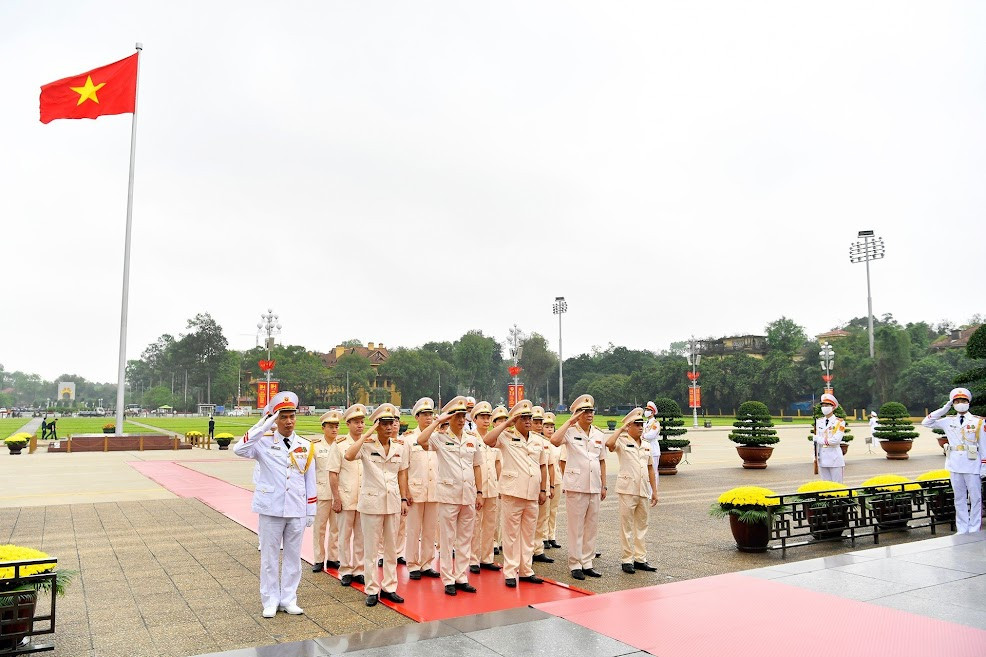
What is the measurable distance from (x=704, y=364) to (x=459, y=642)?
74837 millimetres

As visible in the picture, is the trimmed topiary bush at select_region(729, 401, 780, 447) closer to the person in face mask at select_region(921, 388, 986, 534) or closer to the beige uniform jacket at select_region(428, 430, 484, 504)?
the person in face mask at select_region(921, 388, 986, 534)

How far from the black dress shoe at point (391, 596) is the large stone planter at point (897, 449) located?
2334 cm

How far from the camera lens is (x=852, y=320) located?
119m

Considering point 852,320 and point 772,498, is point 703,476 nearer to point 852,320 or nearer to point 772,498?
point 772,498


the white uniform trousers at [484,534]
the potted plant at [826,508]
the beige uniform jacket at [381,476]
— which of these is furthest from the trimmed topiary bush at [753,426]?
the beige uniform jacket at [381,476]

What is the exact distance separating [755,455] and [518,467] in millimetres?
15947

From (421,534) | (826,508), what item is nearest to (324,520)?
(421,534)

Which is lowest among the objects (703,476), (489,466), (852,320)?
(703,476)

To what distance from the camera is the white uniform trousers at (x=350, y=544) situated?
691 cm

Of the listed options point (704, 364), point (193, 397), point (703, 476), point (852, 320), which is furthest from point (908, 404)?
point (193, 397)

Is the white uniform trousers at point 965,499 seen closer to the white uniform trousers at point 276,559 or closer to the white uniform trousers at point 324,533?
the white uniform trousers at point 324,533

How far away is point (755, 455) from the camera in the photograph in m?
20.4

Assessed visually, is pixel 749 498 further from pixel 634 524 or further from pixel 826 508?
pixel 634 524

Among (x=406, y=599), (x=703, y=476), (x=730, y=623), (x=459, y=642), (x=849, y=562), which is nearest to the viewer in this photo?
(x=459, y=642)
